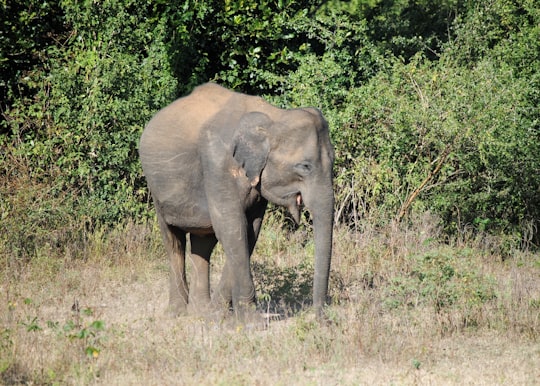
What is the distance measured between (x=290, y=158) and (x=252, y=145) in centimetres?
39

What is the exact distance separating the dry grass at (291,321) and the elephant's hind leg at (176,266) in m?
0.24

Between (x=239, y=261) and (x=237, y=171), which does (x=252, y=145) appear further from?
(x=239, y=261)

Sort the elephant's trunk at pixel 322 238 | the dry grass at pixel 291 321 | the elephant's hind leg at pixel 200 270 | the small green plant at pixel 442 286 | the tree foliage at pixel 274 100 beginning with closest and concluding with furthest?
the dry grass at pixel 291 321, the elephant's trunk at pixel 322 238, the small green plant at pixel 442 286, the elephant's hind leg at pixel 200 270, the tree foliage at pixel 274 100

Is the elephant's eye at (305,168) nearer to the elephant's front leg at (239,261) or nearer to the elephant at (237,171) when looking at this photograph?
the elephant at (237,171)

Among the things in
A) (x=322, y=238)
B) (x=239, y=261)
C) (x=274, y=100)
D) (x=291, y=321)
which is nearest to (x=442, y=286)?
(x=291, y=321)

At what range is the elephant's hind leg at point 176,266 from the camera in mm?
10734

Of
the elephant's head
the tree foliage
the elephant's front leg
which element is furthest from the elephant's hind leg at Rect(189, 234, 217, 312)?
the tree foliage

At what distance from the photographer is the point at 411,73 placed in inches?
559

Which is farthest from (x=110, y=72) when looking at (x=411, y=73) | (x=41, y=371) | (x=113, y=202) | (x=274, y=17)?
(x=41, y=371)

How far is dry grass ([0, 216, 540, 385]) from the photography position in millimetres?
8211

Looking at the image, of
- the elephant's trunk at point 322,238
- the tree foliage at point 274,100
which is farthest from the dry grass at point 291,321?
the tree foliage at point 274,100

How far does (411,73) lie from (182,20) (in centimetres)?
361

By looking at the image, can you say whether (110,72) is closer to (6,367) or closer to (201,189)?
(201,189)

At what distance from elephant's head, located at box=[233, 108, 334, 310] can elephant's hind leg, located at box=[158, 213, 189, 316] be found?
1.48m
